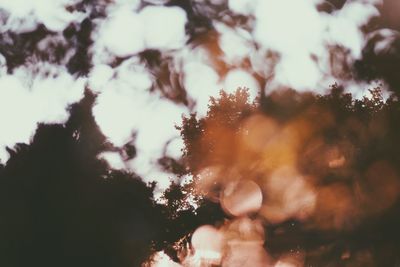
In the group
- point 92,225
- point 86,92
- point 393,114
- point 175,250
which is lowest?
point 175,250

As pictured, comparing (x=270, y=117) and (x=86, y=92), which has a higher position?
(x=270, y=117)

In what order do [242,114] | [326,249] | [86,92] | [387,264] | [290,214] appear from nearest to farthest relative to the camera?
1. [387,264]
2. [326,249]
3. [290,214]
4. [242,114]
5. [86,92]

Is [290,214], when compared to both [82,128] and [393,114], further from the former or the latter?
[82,128]

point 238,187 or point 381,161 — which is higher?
point 381,161

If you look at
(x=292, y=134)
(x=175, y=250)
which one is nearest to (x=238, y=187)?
(x=292, y=134)

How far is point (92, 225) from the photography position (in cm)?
1936

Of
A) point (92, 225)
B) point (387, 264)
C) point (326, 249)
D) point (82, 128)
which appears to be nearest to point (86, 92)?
point (82, 128)

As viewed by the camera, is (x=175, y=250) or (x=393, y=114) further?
(x=175, y=250)

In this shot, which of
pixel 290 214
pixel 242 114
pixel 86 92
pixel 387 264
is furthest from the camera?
pixel 86 92

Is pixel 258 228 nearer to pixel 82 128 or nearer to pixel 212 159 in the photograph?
pixel 212 159

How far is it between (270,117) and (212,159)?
3.50 meters

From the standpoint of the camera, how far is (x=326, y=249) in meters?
A: 17.1

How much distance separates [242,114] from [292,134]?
10.7ft

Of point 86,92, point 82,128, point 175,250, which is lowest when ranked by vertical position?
point 175,250
